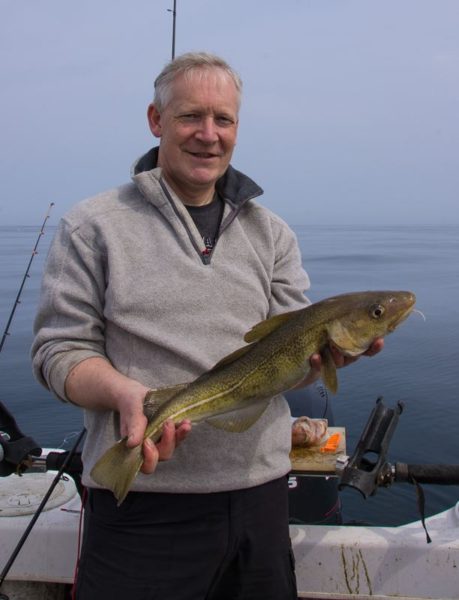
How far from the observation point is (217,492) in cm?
263

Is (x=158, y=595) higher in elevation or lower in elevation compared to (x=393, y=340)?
higher

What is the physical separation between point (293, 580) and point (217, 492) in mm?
624

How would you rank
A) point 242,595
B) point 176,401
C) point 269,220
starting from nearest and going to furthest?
point 176,401
point 242,595
point 269,220

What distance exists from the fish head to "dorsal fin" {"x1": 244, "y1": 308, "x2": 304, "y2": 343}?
0.16 meters

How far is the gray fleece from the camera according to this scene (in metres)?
2.57

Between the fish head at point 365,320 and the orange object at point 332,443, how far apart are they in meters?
1.28

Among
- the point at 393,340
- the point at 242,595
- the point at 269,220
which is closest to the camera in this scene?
the point at 242,595

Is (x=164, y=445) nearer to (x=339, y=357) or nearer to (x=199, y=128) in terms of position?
(x=339, y=357)

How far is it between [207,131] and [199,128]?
0.04 m

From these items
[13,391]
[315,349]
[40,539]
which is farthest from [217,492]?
[13,391]

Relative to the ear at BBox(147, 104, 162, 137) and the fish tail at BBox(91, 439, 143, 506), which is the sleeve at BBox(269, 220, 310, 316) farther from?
the fish tail at BBox(91, 439, 143, 506)

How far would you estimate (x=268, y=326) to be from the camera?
259cm

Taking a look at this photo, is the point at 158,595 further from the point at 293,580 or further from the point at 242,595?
the point at 293,580

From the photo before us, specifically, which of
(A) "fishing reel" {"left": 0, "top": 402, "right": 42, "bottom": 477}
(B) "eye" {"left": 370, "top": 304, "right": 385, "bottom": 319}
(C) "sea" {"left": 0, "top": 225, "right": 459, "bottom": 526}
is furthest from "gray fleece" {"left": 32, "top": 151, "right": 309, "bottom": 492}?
(C) "sea" {"left": 0, "top": 225, "right": 459, "bottom": 526}
